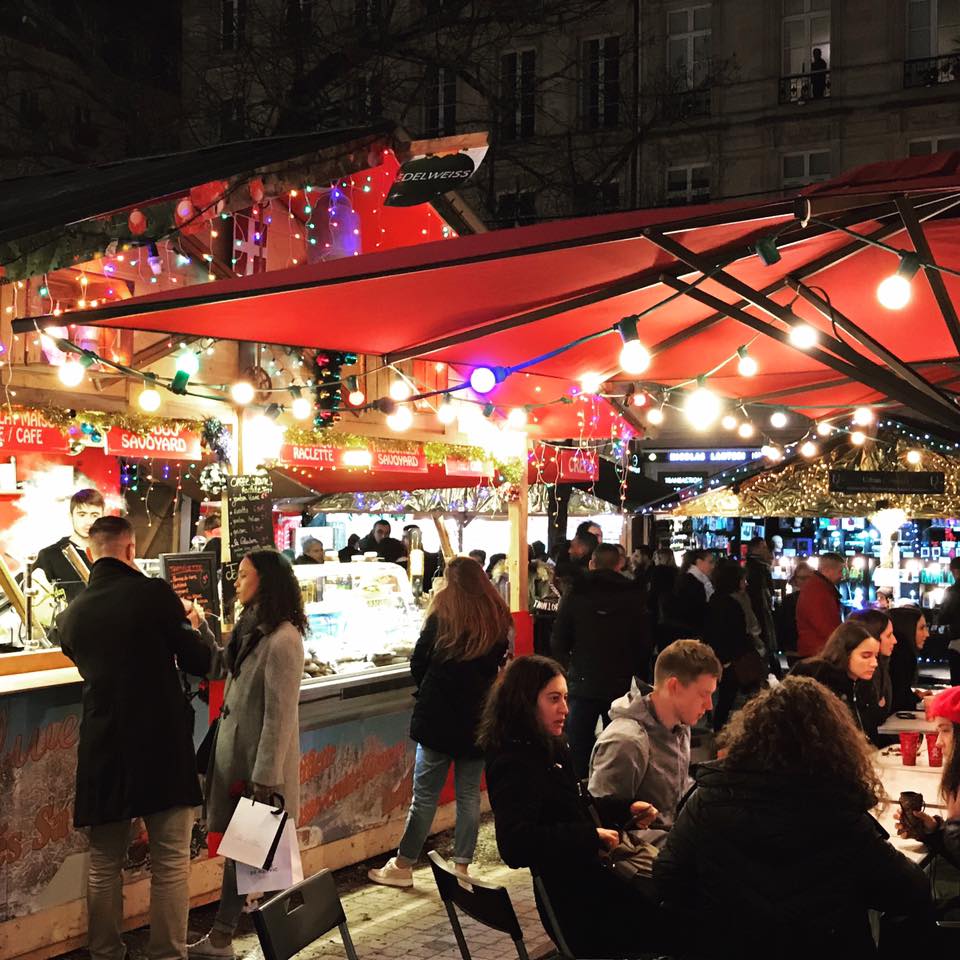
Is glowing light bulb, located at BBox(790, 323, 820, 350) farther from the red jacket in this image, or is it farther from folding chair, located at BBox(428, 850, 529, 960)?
the red jacket

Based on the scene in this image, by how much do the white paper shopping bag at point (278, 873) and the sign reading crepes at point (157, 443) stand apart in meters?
2.50

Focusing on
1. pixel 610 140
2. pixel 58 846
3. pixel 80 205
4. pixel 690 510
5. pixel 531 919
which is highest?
pixel 610 140

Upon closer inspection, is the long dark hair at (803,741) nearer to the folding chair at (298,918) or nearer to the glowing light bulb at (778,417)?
the folding chair at (298,918)

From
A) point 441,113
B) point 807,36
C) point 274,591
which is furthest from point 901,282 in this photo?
point 441,113

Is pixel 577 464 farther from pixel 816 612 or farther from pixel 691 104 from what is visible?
pixel 691 104

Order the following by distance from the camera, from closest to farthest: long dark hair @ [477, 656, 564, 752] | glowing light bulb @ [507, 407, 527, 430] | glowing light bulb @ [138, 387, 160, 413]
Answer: long dark hair @ [477, 656, 564, 752], glowing light bulb @ [138, 387, 160, 413], glowing light bulb @ [507, 407, 527, 430]

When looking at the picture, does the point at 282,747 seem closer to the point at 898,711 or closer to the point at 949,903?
the point at 949,903

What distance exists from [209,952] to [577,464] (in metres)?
6.92

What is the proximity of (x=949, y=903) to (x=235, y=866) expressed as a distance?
2830 mm

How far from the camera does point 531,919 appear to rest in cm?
609

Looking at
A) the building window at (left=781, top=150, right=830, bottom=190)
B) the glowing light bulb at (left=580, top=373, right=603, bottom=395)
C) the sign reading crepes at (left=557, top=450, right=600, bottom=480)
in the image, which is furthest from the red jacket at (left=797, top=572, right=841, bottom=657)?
the building window at (left=781, top=150, right=830, bottom=190)

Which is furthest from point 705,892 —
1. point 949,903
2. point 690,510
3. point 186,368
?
point 690,510

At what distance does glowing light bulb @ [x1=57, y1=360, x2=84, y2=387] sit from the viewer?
6.30 meters

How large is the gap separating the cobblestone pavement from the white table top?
232 centimetres
